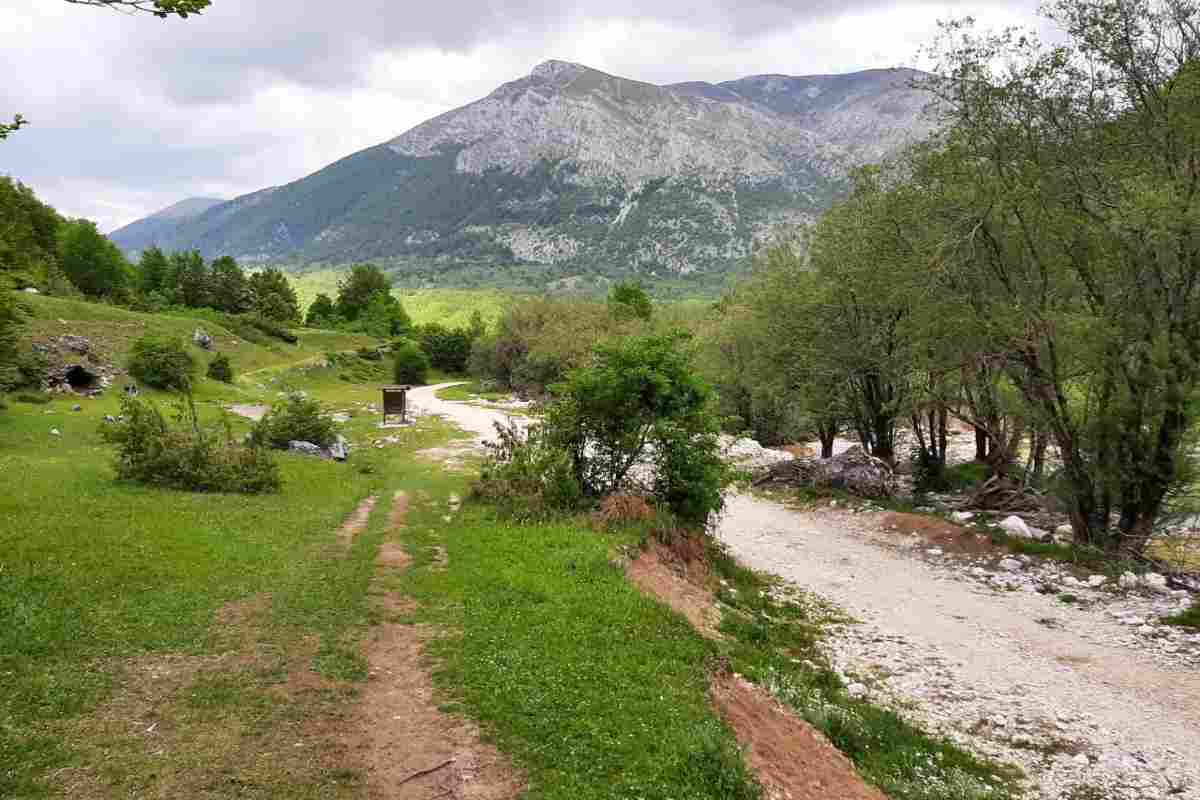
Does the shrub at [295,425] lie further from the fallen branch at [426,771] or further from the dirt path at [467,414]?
the fallen branch at [426,771]

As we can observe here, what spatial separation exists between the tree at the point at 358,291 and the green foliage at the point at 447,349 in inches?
886

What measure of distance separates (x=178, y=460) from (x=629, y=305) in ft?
216

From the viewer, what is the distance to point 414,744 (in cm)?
830

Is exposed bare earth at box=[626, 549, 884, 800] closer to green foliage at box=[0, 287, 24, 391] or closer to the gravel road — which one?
the gravel road

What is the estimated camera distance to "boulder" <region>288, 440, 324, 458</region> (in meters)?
29.8

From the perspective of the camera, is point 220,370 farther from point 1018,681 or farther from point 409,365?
point 1018,681

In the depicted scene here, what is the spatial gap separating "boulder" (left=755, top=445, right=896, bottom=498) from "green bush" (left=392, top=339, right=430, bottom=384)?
7060cm

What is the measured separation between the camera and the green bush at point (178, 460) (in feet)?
69.1

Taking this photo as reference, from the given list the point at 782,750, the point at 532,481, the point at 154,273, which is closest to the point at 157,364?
the point at 532,481

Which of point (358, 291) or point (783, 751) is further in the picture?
point (358, 291)

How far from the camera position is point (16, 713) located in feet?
25.8

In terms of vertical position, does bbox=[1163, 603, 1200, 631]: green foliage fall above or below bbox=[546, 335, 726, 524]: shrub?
below

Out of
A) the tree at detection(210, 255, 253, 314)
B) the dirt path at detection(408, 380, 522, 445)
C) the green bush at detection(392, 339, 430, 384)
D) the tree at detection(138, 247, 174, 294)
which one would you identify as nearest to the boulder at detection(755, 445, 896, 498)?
the dirt path at detection(408, 380, 522, 445)

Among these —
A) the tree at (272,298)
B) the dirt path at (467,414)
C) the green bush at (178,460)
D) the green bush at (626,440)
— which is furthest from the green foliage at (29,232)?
the green bush at (626,440)
